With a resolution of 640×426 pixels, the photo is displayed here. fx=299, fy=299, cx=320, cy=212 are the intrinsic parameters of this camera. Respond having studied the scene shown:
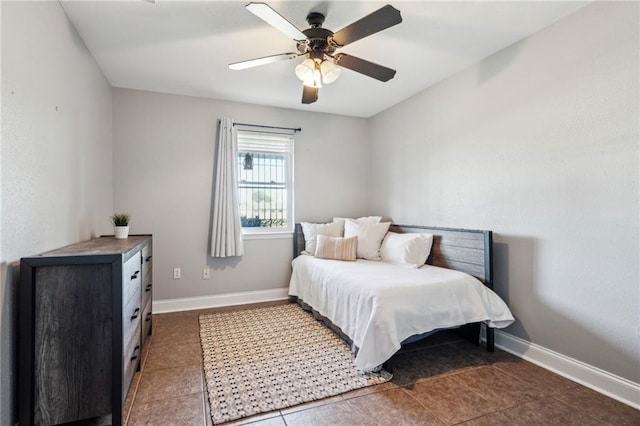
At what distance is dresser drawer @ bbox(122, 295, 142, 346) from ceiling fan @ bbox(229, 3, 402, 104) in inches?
68.5

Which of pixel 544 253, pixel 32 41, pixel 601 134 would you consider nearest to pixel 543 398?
pixel 544 253

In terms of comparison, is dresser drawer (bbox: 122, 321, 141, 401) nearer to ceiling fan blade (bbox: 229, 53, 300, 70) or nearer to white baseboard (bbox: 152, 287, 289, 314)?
white baseboard (bbox: 152, 287, 289, 314)

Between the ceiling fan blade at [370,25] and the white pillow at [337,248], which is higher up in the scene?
the ceiling fan blade at [370,25]

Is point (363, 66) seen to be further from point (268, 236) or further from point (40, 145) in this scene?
point (268, 236)

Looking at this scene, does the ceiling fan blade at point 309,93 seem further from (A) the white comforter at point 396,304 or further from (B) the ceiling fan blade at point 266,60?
(A) the white comforter at point 396,304

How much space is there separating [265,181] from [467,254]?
96.8 inches

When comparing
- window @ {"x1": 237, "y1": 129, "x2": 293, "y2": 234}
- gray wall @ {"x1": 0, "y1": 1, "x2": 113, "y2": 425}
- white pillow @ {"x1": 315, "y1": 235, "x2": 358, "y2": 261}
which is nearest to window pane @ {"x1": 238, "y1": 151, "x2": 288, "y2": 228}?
window @ {"x1": 237, "y1": 129, "x2": 293, "y2": 234}

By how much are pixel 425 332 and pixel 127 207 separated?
314cm

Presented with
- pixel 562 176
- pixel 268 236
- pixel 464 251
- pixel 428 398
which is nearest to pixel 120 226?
pixel 268 236

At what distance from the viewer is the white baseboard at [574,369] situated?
1736 mm

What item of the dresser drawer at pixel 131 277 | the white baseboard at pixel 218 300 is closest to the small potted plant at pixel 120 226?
the dresser drawer at pixel 131 277

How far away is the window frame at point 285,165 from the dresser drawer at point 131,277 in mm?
1673

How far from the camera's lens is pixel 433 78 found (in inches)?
118

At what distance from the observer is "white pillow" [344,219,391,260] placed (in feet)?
10.9
